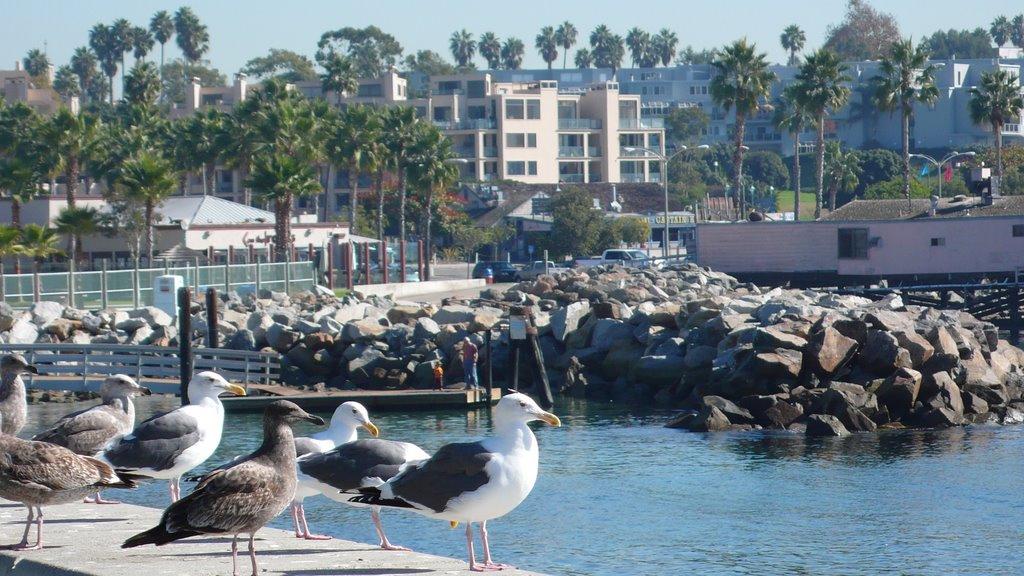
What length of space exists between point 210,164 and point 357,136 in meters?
8.93

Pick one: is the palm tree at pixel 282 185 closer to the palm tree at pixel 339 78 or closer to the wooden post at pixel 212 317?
the wooden post at pixel 212 317

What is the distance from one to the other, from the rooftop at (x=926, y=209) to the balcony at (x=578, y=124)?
68028mm

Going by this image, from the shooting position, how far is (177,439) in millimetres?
13172

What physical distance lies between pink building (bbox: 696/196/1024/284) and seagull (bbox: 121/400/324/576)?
146 ft

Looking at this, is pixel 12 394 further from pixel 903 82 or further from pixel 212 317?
pixel 903 82

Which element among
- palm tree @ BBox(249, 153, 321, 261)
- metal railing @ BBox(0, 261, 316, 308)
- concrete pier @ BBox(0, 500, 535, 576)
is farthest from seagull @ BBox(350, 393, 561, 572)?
palm tree @ BBox(249, 153, 321, 261)

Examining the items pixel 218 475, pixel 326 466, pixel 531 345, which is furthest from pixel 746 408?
pixel 218 475

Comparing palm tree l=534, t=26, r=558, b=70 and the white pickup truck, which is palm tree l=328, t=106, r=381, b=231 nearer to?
the white pickup truck

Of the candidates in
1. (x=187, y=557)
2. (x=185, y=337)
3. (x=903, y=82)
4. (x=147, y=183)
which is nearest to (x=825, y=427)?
(x=185, y=337)

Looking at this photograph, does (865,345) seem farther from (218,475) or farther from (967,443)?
(218,475)

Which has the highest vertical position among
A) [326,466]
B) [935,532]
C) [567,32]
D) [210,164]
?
[567,32]

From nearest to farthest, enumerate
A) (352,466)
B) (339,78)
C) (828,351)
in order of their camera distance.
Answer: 1. (352,466)
2. (828,351)
3. (339,78)

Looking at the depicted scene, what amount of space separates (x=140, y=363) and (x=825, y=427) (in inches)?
691

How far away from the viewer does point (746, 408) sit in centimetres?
3158
